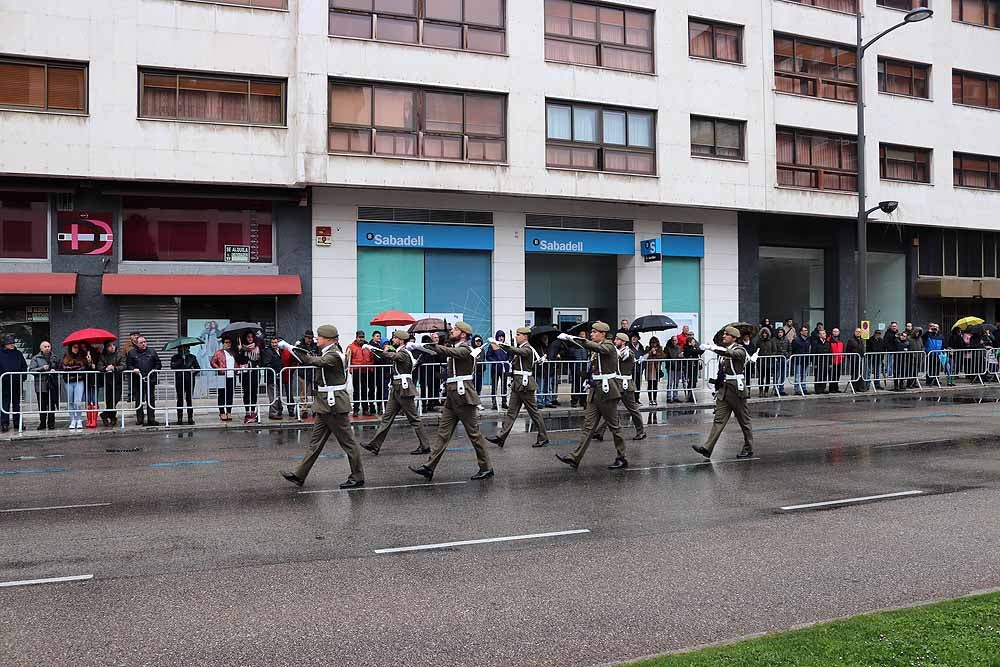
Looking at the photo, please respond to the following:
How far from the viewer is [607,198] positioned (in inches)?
1001

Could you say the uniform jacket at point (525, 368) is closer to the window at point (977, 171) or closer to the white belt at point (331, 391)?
the white belt at point (331, 391)

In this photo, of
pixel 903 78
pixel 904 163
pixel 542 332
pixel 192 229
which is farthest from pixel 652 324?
pixel 903 78

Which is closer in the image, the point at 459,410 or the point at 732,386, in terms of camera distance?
the point at 459,410

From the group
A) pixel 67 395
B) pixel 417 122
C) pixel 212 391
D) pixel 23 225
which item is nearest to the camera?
pixel 67 395

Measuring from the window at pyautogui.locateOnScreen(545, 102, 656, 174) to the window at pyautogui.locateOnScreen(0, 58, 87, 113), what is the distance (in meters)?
11.8

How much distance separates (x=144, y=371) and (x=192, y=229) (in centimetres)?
659

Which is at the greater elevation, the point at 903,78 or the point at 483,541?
the point at 903,78

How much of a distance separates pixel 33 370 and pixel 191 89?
340 inches

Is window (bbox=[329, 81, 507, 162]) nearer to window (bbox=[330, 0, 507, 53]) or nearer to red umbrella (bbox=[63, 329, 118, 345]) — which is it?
window (bbox=[330, 0, 507, 53])

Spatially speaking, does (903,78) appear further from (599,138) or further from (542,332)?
(542,332)

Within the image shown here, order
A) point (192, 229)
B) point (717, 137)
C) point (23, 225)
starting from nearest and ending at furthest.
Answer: point (23, 225) → point (192, 229) → point (717, 137)

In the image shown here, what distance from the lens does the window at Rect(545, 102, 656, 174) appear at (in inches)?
995

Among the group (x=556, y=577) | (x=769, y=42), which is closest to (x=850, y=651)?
(x=556, y=577)

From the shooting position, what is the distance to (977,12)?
110 ft
